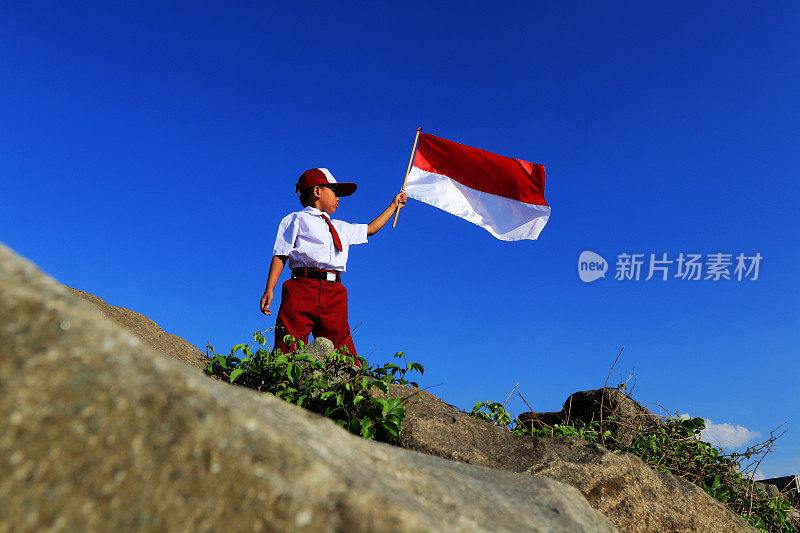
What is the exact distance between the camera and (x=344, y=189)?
22.6 feet

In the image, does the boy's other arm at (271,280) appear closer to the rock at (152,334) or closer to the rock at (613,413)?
the rock at (152,334)

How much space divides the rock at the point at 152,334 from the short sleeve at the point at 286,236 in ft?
4.61

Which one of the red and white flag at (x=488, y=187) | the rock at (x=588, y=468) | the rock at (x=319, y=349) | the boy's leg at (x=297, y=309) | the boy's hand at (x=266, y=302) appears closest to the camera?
the rock at (x=588, y=468)

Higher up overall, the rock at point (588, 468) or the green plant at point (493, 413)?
the green plant at point (493, 413)

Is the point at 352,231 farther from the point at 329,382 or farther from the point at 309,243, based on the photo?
the point at 329,382

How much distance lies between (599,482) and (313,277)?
3.83 meters

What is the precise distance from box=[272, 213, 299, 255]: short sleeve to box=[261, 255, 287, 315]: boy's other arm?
0.09 metres

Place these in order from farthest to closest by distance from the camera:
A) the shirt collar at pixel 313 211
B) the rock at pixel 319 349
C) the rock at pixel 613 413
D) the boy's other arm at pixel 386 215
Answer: the boy's other arm at pixel 386 215, the shirt collar at pixel 313 211, the rock at pixel 613 413, the rock at pixel 319 349

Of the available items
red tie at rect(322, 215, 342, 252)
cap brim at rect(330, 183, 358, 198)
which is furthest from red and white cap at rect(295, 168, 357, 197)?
red tie at rect(322, 215, 342, 252)

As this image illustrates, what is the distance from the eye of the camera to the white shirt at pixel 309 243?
6191 mm

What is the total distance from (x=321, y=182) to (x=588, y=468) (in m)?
4.56

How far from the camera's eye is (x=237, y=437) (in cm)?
118

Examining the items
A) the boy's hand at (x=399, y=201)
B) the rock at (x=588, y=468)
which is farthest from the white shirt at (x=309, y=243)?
the rock at (x=588, y=468)

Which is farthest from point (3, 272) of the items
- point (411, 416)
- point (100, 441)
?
point (411, 416)
